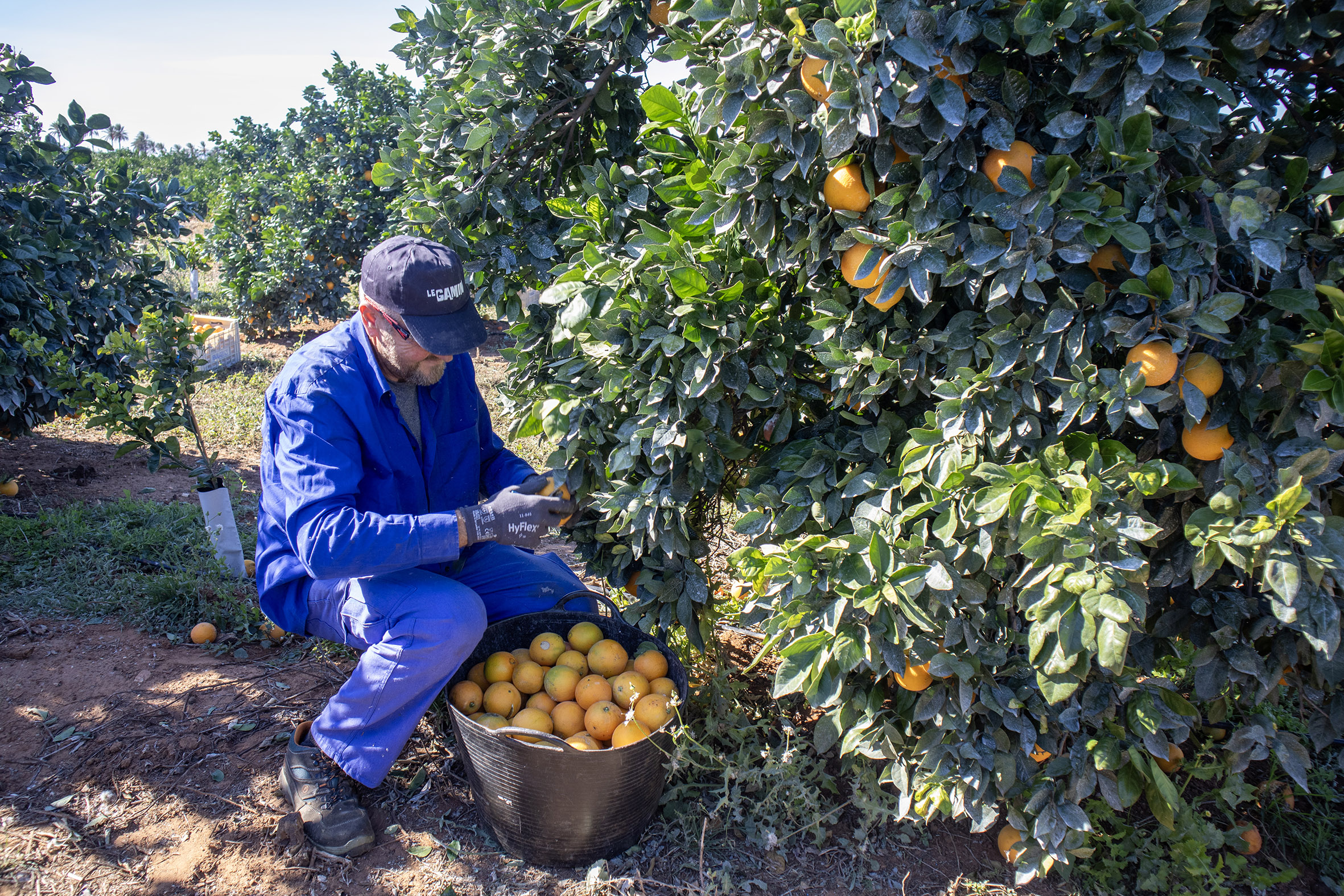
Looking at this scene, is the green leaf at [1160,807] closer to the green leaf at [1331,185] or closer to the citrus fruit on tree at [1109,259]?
the citrus fruit on tree at [1109,259]

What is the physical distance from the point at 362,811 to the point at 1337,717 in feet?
7.74

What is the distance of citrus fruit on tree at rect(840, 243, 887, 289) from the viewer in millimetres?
1648

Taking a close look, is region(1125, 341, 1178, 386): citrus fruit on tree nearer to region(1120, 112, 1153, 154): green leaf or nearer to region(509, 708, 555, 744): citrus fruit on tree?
region(1120, 112, 1153, 154): green leaf

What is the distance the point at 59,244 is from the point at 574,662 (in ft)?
12.0

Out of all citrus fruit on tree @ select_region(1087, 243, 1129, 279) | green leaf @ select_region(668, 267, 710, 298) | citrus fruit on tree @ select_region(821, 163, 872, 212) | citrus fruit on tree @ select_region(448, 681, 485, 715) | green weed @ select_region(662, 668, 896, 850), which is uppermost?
citrus fruit on tree @ select_region(821, 163, 872, 212)

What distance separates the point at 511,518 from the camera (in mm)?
2207

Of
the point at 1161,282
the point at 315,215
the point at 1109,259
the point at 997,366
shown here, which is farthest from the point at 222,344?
the point at 1161,282

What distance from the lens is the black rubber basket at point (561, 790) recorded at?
78.5 inches

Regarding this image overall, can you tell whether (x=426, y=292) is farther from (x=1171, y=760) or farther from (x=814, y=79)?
(x=1171, y=760)

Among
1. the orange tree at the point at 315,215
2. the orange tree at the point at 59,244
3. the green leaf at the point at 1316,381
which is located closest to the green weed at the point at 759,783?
the green leaf at the point at 1316,381

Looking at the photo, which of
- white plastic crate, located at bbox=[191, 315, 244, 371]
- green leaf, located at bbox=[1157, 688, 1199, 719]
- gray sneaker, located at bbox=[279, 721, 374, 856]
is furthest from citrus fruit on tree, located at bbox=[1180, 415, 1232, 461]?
white plastic crate, located at bbox=[191, 315, 244, 371]

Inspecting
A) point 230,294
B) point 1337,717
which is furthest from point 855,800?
point 230,294

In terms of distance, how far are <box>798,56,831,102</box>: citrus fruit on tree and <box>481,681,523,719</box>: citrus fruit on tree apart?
5.62 feet

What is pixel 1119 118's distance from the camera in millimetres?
1498
